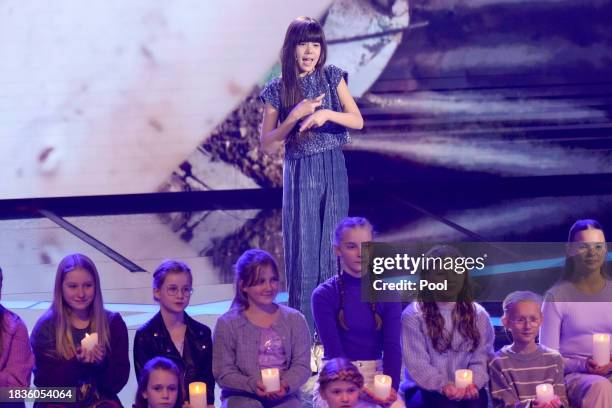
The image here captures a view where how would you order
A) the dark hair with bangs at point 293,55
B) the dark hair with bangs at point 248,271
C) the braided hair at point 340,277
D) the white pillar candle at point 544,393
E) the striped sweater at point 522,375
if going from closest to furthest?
the white pillar candle at point 544,393 → the striped sweater at point 522,375 → the dark hair with bangs at point 248,271 → the braided hair at point 340,277 → the dark hair with bangs at point 293,55

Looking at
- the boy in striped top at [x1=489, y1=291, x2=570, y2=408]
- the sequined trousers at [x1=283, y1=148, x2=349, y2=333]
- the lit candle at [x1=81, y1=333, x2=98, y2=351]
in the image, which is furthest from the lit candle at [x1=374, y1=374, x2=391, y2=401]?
the lit candle at [x1=81, y1=333, x2=98, y2=351]

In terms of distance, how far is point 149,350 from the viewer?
3918mm

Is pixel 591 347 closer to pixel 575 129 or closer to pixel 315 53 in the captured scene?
pixel 315 53

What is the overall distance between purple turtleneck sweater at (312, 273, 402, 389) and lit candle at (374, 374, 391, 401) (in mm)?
265

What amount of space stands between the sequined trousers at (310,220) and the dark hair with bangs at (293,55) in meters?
0.26

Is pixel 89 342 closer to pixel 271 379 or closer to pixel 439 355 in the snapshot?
pixel 271 379

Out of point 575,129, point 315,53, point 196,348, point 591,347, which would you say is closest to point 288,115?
point 315,53

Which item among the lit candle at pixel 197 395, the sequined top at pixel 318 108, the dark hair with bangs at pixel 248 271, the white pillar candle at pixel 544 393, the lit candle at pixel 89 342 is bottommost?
the white pillar candle at pixel 544 393

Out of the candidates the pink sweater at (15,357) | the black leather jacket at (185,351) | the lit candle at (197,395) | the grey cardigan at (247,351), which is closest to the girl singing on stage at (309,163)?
the grey cardigan at (247,351)

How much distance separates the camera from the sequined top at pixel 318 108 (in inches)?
177

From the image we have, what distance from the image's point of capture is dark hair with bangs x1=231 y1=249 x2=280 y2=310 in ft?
12.8

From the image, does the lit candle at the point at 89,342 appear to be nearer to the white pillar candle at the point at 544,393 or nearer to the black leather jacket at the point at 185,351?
the black leather jacket at the point at 185,351

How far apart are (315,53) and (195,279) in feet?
8.43

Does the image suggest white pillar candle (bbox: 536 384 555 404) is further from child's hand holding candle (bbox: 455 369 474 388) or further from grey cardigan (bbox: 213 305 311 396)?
grey cardigan (bbox: 213 305 311 396)
